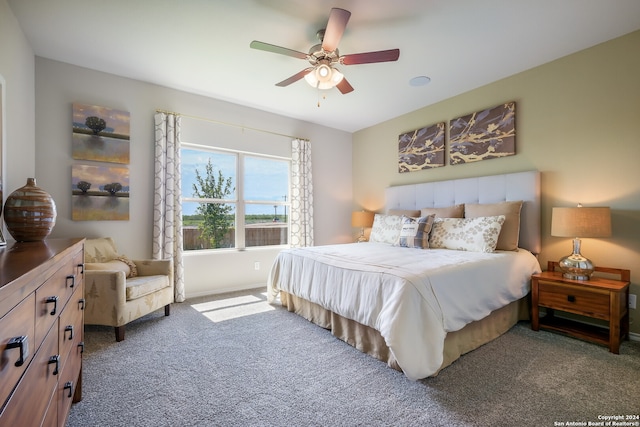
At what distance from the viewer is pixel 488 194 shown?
3365 millimetres

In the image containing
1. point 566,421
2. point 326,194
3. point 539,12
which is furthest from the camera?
point 326,194

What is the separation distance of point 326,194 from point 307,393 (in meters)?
3.68

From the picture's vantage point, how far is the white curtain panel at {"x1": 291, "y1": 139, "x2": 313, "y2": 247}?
4.61 meters

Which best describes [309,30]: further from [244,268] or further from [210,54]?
[244,268]

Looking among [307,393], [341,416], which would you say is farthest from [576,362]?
[307,393]

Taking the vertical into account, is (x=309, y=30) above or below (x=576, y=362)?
above

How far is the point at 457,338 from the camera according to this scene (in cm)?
211

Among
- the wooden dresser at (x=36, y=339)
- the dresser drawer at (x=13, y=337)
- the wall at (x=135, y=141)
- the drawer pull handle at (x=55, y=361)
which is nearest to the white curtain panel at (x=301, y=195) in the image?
the wall at (x=135, y=141)

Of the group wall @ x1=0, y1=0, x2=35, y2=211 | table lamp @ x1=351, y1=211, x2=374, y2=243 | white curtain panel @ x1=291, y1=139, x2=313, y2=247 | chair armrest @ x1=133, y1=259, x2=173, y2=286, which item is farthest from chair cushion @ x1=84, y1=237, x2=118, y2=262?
table lamp @ x1=351, y1=211, x2=374, y2=243

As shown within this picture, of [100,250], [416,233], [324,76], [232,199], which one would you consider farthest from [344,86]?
[100,250]

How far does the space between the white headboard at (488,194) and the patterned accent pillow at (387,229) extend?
0.53m

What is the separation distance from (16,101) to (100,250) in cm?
148

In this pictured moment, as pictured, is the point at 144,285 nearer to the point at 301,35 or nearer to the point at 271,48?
the point at 271,48

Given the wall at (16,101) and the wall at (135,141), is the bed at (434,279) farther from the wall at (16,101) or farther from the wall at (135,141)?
the wall at (16,101)
